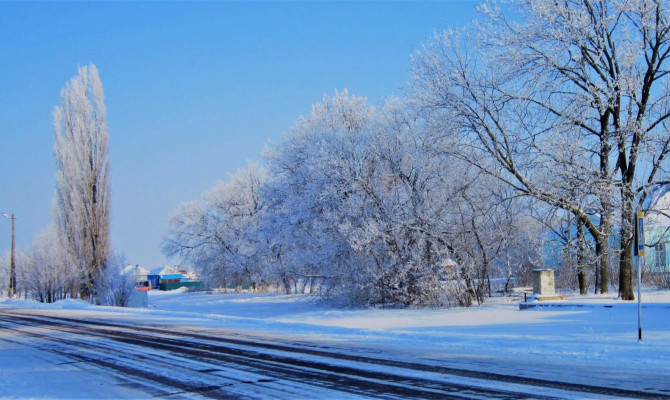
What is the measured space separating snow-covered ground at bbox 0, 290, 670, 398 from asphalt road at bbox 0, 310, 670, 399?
56 centimetres

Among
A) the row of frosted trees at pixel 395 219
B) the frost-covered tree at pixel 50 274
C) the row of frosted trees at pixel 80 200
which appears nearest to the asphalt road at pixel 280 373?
the row of frosted trees at pixel 395 219

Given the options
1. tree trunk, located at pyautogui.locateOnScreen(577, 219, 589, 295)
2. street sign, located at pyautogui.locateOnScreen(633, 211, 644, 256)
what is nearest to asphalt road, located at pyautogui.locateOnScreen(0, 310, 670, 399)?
street sign, located at pyautogui.locateOnScreen(633, 211, 644, 256)

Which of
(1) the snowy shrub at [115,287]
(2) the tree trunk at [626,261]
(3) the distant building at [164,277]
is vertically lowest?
(3) the distant building at [164,277]

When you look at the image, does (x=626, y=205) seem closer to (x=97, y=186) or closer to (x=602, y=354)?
(x=602, y=354)

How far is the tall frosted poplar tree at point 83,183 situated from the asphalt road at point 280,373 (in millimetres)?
26745

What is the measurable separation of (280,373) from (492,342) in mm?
5083

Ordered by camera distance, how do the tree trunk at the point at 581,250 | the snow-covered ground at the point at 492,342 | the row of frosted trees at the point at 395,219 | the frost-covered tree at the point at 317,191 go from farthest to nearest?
the frost-covered tree at the point at 317,191 → the row of frosted trees at the point at 395,219 → the tree trunk at the point at 581,250 → the snow-covered ground at the point at 492,342

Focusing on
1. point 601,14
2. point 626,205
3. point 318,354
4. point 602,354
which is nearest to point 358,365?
point 318,354

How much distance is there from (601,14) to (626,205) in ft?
21.3

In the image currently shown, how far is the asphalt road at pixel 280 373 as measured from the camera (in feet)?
24.1

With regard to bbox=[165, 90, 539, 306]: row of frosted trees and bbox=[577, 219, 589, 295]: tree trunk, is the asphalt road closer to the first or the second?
bbox=[165, 90, 539, 306]: row of frosted trees

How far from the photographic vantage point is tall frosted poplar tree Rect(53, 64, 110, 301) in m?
40.2

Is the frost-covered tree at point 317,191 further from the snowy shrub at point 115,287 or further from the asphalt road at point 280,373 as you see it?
the asphalt road at point 280,373

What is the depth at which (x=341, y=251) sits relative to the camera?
25500 mm
